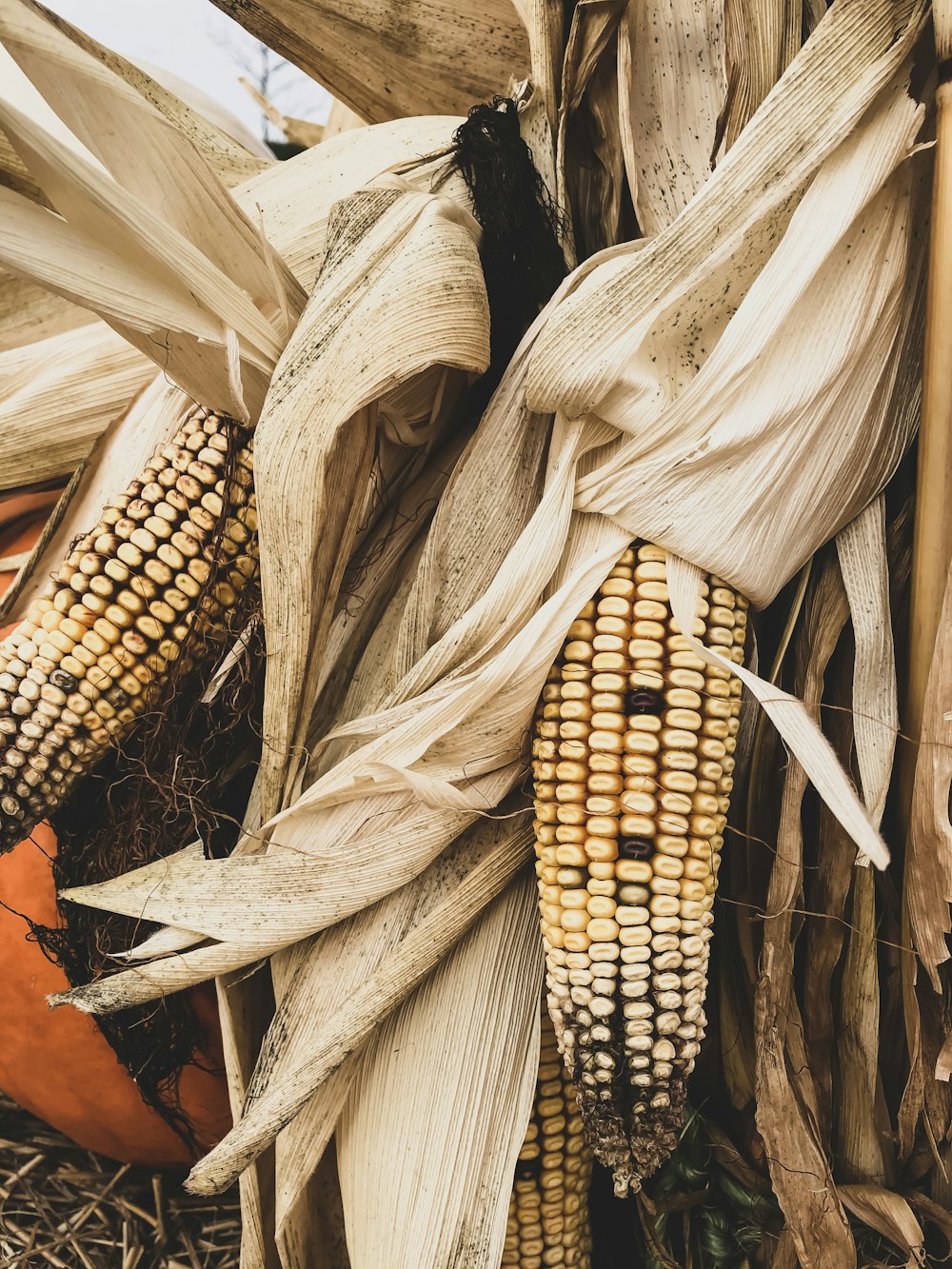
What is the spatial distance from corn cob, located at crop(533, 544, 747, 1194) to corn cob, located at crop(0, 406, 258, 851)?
0.32 meters

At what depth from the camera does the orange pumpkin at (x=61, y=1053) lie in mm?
929

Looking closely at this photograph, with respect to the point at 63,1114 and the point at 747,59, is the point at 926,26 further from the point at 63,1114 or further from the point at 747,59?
the point at 63,1114

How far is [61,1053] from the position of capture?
3.10 ft

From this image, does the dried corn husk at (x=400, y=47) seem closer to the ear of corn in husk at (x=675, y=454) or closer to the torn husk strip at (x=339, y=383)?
the torn husk strip at (x=339, y=383)

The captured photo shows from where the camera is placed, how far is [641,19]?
0.80 meters

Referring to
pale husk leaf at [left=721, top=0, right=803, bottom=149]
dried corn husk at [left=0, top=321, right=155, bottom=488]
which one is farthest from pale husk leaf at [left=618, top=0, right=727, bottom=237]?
dried corn husk at [left=0, top=321, right=155, bottom=488]

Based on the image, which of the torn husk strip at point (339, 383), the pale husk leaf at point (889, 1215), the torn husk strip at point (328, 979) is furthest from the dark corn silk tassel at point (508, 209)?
the pale husk leaf at point (889, 1215)

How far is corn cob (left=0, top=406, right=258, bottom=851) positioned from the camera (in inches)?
29.6

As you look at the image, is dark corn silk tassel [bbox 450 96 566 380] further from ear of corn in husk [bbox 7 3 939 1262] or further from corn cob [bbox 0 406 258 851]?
corn cob [bbox 0 406 258 851]

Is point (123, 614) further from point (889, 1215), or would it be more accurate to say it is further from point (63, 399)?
point (889, 1215)

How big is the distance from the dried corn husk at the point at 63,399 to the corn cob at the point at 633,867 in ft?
1.84

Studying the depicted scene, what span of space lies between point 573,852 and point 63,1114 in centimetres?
69

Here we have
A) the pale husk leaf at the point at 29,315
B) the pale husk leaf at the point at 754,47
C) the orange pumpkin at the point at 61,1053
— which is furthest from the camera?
the pale husk leaf at the point at 29,315

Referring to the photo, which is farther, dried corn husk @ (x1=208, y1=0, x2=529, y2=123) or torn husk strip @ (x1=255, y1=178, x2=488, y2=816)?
dried corn husk @ (x1=208, y1=0, x2=529, y2=123)
